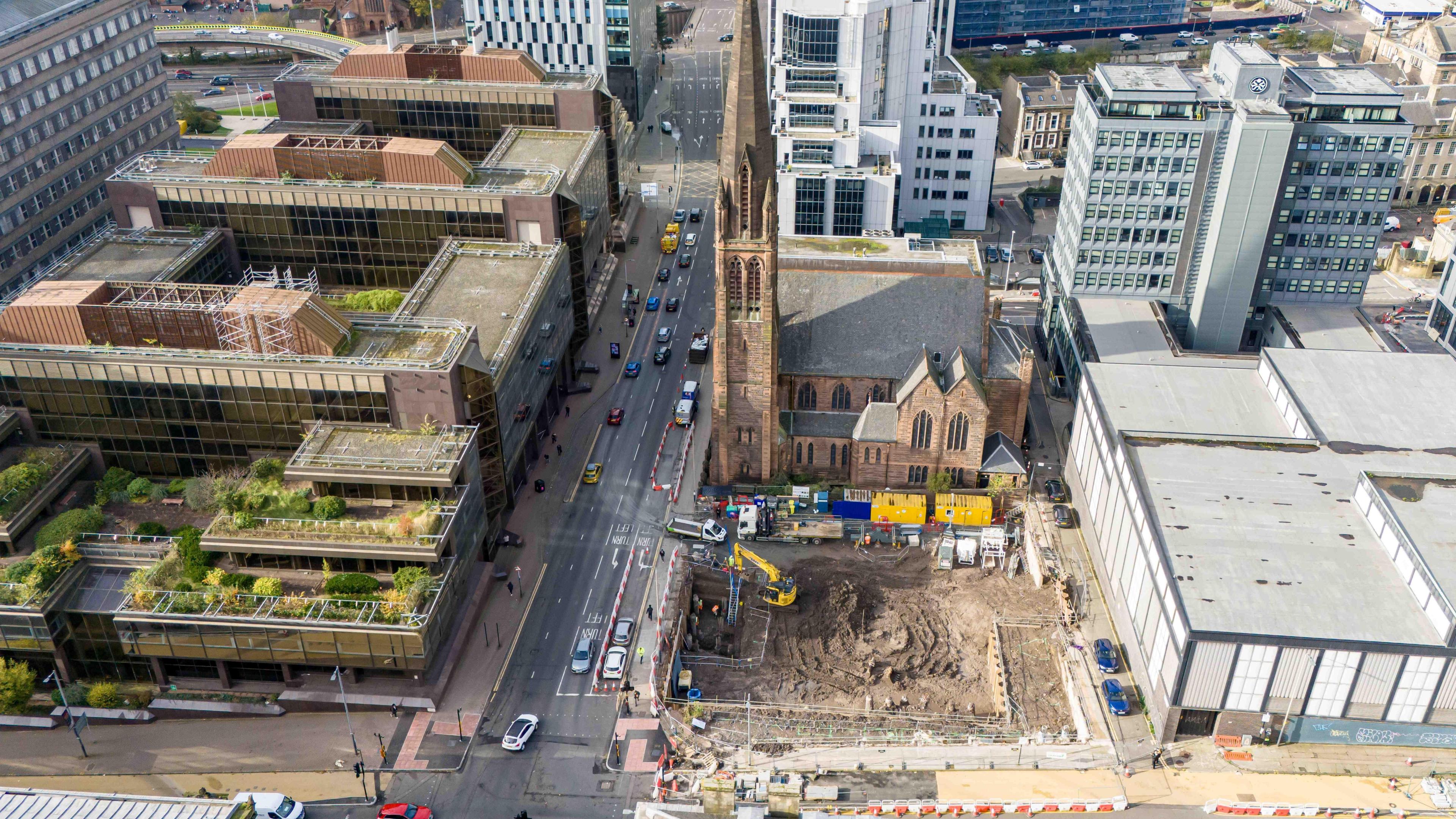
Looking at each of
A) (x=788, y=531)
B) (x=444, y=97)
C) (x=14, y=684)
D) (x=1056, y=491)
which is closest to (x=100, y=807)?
(x=14, y=684)

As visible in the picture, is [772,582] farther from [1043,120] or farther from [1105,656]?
[1043,120]

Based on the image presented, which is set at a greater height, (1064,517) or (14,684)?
(14,684)

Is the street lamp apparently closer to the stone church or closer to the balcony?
the balcony

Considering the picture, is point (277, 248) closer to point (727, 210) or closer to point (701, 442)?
point (701, 442)

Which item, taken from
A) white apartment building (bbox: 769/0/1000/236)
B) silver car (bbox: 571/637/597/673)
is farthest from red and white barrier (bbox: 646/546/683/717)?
white apartment building (bbox: 769/0/1000/236)

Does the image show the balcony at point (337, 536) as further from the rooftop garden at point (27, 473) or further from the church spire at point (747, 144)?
the church spire at point (747, 144)

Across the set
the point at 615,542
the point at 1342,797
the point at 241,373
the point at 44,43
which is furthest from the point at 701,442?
the point at 44,43
